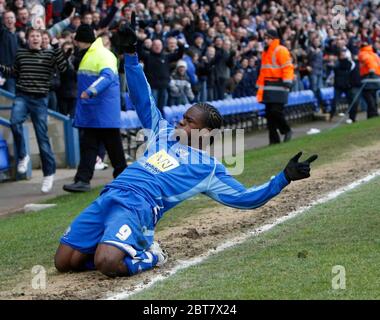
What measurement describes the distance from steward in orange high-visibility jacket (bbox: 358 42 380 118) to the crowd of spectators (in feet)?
4.54

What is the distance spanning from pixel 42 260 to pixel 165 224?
1805 millimetres

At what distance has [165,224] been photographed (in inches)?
395

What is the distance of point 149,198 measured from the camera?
772 cm

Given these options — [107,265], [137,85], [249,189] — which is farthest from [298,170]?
[137,85]

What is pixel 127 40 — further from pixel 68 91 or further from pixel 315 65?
pixel 315 65

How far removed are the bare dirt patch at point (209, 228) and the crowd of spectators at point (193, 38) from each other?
13.2ft

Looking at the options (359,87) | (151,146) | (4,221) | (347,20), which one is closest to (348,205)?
(151,146)

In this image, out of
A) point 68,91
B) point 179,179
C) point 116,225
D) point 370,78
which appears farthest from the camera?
point 370,78

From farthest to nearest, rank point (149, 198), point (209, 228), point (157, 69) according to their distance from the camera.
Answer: point (157, 69) → point (209, 228) → point (149, 198)

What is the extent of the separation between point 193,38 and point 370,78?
4623mm

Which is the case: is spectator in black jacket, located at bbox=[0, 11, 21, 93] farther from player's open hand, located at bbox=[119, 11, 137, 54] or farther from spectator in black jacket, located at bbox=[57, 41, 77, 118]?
player's open hand, located at bbox=[119, 11, 137, 54]
